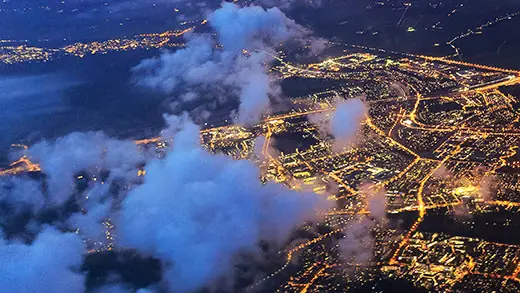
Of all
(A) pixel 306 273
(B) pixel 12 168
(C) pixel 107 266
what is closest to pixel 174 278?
(C) pixel 107 266

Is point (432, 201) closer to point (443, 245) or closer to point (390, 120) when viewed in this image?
point (443, 245)

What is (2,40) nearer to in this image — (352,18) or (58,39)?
(58,39)

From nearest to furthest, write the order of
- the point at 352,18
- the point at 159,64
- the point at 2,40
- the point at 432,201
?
the point at 432,201 < the point at 159,64 < the point at 352,18 < the point at 2,40

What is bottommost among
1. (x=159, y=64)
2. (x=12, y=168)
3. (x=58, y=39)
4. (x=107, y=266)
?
(x=107, y=266)

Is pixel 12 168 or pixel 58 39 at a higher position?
pixel 58 39

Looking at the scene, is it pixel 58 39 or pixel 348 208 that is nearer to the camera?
pixel 348 208

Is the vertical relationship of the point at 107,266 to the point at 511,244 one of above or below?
above

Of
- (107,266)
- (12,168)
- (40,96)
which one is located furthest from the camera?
(40,96)

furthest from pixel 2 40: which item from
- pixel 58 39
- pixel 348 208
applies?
pixel 348 208

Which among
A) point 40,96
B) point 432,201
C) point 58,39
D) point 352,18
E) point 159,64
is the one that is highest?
point 58,39

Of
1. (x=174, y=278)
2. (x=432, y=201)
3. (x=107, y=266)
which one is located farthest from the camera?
(x=432, y=201)
